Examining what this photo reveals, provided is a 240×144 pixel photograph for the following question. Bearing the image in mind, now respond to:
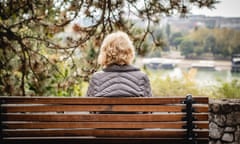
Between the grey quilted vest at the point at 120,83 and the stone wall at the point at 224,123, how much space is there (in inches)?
54.9

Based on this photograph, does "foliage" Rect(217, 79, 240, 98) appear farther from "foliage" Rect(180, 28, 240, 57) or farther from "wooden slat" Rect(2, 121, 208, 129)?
"wooden slat" Rect(2, 121, 208, 129)

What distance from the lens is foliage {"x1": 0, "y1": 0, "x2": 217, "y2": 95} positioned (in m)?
5.23

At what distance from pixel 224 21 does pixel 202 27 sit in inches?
32.7

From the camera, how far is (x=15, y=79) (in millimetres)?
6012

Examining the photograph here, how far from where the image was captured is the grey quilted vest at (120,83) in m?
2.99

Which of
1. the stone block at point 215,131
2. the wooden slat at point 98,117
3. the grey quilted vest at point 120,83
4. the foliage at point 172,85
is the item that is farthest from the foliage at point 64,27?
the foliage at point 172,85

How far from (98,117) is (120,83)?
1.06 ft

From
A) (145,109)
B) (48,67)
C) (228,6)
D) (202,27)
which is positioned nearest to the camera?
(145,109)

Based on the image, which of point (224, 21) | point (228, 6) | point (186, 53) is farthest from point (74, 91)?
point (228, 6)

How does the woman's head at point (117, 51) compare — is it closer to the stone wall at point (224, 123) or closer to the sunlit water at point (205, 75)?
the stone wall at point (224, 123)

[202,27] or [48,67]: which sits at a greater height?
[202,27]

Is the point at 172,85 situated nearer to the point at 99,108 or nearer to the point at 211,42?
the point at 211,42

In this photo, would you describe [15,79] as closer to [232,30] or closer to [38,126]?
[38,126]

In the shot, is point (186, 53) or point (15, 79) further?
point (186, 53)
